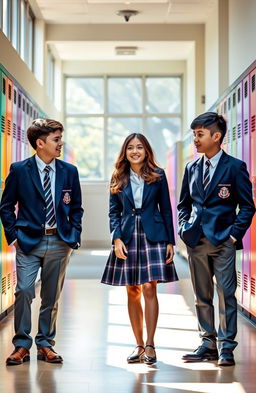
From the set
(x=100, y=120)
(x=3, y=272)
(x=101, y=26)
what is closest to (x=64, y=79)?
(x=100, y=120)

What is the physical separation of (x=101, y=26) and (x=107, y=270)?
9389 mm

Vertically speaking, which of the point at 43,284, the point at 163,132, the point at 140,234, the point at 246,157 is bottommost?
the point at 43,284

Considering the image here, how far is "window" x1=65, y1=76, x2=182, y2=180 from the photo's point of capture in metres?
17.3

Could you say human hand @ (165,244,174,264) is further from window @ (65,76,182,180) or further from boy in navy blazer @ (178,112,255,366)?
window @ (65,76,182,180)

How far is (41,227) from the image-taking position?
467 centimetres

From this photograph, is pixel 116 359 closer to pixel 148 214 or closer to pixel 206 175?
pixel 148 214

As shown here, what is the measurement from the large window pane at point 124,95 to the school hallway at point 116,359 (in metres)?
10.0

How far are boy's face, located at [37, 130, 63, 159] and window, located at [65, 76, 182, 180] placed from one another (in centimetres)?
1253

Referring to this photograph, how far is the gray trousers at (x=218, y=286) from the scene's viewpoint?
182 inches

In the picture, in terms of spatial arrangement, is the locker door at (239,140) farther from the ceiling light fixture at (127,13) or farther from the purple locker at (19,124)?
the ceiling light fixture at (127,13)

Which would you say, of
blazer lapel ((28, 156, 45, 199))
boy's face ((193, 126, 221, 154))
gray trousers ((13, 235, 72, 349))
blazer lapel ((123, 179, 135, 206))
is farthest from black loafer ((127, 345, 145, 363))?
boy's face ((193, 126, 221, 154))

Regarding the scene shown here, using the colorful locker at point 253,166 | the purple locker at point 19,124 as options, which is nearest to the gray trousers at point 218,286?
the colorful locker at point 253,166

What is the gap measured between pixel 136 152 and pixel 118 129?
42.5 ft

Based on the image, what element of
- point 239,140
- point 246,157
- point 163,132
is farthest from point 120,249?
point 163,132
